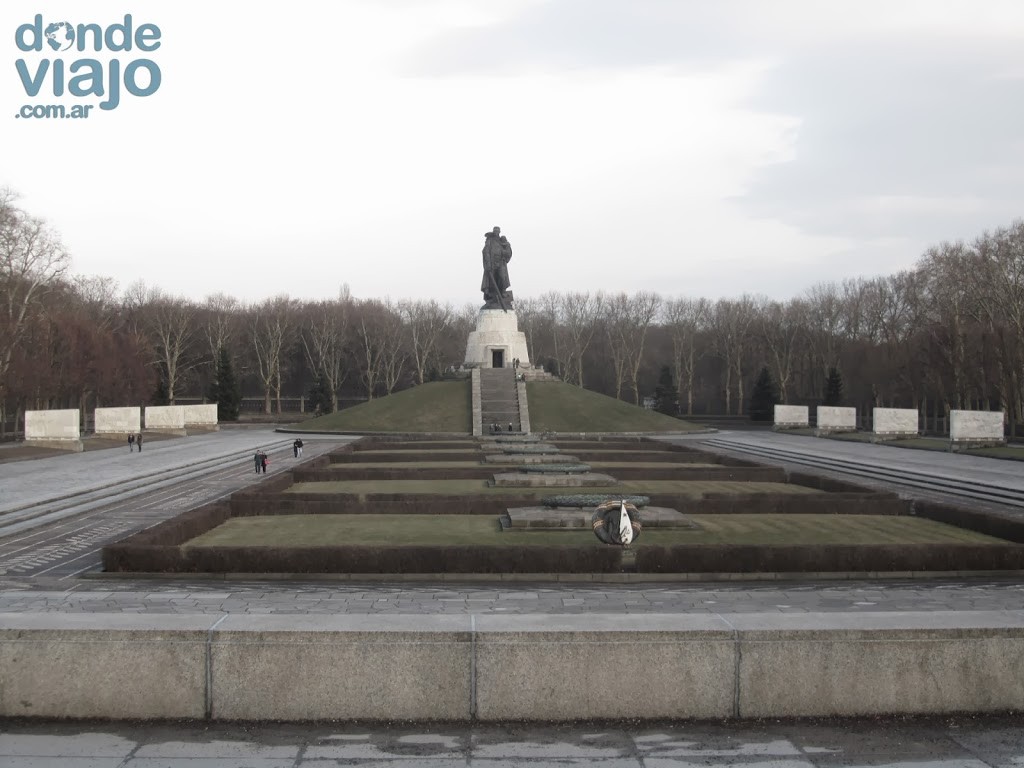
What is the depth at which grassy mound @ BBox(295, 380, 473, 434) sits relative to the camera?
55.2 meters

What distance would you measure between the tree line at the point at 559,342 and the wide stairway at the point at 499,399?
1588 centimetres

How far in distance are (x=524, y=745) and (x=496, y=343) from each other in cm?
6166

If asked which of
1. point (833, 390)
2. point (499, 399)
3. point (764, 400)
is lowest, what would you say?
point (764, 400)

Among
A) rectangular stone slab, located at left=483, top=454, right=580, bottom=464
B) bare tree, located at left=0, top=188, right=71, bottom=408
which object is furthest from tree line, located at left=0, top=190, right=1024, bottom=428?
rectangular stone slab, located at left=483, top=454, right=580, bottom=464

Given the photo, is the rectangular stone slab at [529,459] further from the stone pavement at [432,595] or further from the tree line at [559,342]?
the tree line at [559,342]

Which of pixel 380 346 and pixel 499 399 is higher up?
pixel 380 346

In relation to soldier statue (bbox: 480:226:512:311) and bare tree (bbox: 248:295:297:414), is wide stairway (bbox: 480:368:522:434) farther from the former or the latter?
bare tree (bbox: 248:295:297:414)

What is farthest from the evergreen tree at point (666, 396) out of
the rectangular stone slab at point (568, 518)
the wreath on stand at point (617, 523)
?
the wreath on stand at point (617, 523)

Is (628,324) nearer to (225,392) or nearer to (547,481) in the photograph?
(225,392)

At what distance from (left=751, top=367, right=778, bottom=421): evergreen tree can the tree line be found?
130 cm

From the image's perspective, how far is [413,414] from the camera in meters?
57.3

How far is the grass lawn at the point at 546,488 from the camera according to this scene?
23359 mm

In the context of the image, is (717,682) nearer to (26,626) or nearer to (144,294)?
(26,626)

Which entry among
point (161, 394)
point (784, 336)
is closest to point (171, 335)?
point (161, 394)
